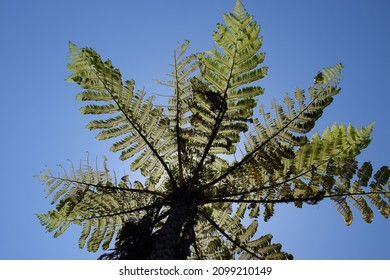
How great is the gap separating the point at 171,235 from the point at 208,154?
3.97ft

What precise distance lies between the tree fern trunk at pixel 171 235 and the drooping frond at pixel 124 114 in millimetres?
479

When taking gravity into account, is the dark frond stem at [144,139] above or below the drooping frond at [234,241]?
above

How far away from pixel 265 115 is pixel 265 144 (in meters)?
0.34

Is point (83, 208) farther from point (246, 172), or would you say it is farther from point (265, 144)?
point (265, 144)

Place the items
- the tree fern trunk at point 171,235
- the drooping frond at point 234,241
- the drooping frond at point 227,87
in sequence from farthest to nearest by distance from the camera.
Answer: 1. the drooping frond at point 234,241
2. the drooping frond at point 227,87
3. the tree fern trunk at point 171,235

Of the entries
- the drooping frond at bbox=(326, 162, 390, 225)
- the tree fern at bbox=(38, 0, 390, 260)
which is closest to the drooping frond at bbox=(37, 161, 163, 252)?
the tree fern at bbox=(38, 0, 390, 260)

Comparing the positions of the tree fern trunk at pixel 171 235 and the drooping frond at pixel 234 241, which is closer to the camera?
the tree fern trunk at pixel 171 235

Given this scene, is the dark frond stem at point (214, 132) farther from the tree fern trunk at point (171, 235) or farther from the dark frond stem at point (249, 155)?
the tree fern trunk at point (171, 235)

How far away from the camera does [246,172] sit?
3.75 m

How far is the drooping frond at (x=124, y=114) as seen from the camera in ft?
11.6

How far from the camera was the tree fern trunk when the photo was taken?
8.90 feet

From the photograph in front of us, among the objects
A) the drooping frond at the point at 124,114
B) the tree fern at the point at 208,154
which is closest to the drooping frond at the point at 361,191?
the tree fern at the point at 208,154

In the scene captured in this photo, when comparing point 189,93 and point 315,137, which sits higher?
point 189,93

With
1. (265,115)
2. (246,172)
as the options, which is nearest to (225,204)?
(246,172)
